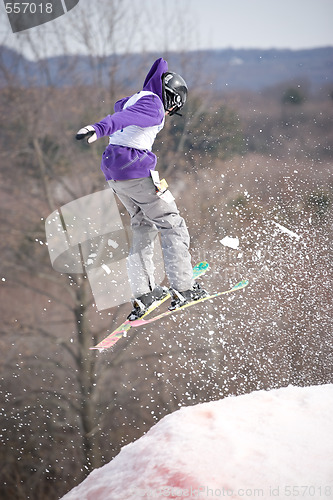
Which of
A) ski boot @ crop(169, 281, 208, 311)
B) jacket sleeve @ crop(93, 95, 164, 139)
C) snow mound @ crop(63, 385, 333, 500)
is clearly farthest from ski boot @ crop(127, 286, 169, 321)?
jacket sleeve @ crop(93, 95, 164, 139)

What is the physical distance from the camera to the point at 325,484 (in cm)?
338

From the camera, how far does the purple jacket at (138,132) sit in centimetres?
324

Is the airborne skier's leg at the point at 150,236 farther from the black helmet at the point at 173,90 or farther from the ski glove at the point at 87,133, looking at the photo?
the ski glove at the point at 87,133

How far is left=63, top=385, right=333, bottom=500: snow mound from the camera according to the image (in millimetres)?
3473

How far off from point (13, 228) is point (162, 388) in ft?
21.0

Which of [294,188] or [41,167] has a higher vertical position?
[41,167]

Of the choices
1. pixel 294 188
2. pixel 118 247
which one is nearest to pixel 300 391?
pixel 118 247

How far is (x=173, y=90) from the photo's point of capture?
3.44 metres

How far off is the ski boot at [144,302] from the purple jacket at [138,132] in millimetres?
1072

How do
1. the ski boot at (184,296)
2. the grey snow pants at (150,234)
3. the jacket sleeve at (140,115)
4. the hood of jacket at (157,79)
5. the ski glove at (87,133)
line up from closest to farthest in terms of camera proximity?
the ski glove at (87,133) → the jacket sleeve at (140,115) → the hood of jacket at (157,79) → the grey snow pants at (150,234) → the ski boot at (184,296)

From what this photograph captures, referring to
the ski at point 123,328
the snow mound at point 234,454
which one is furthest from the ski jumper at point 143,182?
the snow mound at point 234,454

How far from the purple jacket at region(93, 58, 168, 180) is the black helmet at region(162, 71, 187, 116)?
0.13 ft

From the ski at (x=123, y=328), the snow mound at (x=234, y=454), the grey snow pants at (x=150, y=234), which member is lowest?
the snow mound at (x=234, y=454)

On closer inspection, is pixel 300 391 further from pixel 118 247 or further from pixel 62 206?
pixel 62 206
